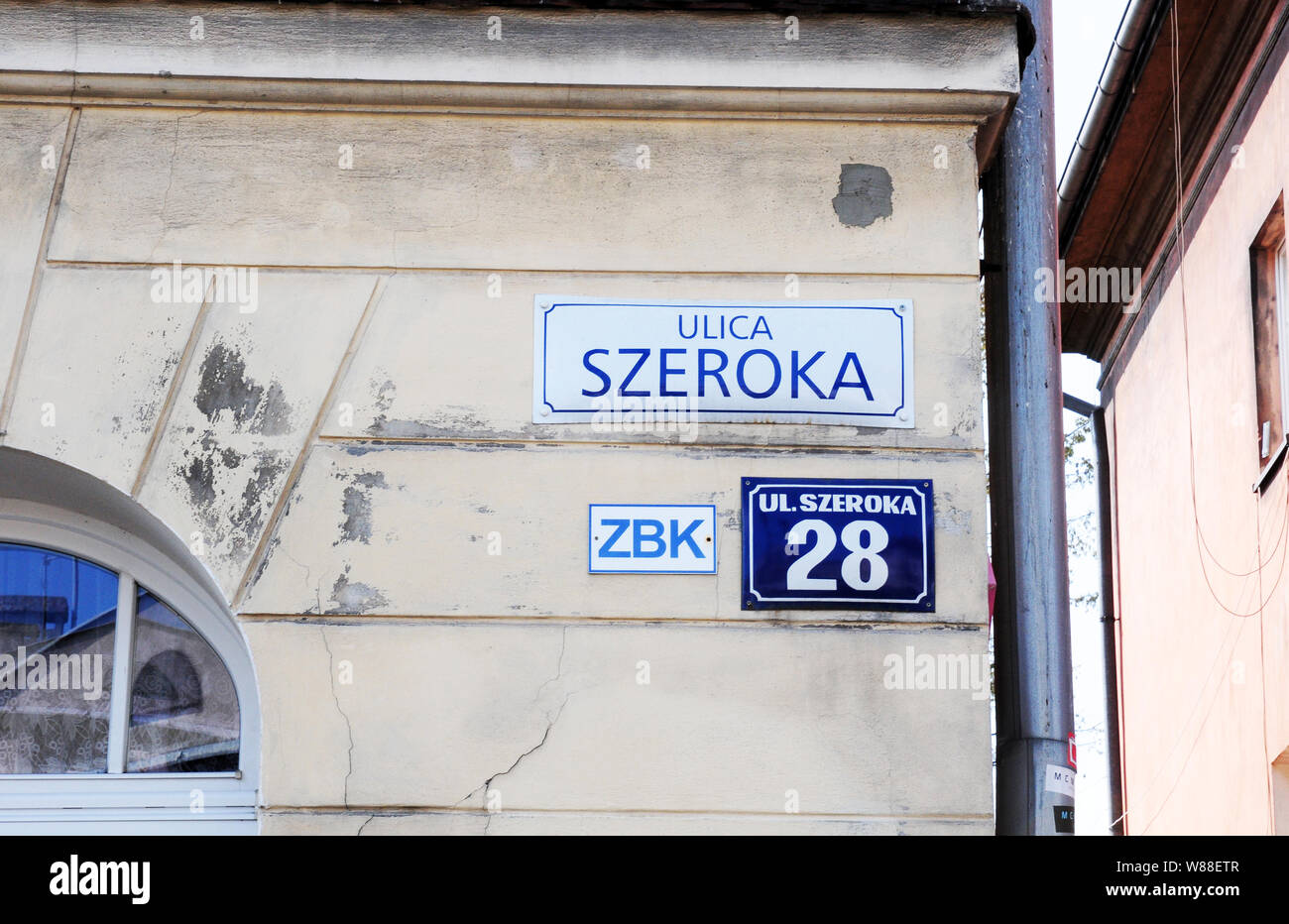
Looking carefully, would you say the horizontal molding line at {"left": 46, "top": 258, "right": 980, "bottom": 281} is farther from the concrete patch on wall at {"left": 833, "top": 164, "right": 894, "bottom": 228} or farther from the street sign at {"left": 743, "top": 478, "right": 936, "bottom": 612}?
the street sign at {"left": 743, "top": 478, "right": 936, "bottom": 612}

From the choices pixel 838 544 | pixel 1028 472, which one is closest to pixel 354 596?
pixel 838 544

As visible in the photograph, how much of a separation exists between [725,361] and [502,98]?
3.21ft

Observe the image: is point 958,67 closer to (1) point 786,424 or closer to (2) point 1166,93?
(1) point 786,424

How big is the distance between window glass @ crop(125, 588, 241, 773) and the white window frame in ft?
0.09

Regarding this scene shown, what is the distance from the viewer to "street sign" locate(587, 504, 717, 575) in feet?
14.2

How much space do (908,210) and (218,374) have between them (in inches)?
77.2

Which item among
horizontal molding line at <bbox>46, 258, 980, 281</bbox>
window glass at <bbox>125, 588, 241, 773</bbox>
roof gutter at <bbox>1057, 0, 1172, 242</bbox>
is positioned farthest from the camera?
roof gutter at <bbox>1057, 0, 1172, 242</bbox>

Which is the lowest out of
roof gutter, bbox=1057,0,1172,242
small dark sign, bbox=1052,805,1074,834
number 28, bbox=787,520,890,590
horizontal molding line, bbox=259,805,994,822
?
small dark sign, bbox=1052,805,1074,834

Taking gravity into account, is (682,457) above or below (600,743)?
above

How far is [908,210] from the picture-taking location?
457 centimetres

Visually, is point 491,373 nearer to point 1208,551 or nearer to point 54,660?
point 54,660

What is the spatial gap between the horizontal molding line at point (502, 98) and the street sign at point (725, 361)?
0.56m

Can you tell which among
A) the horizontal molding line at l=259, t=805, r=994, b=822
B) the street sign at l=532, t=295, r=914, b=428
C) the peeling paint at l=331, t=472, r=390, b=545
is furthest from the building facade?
the peeling paint at l=331, t=472, r=390, b=545
